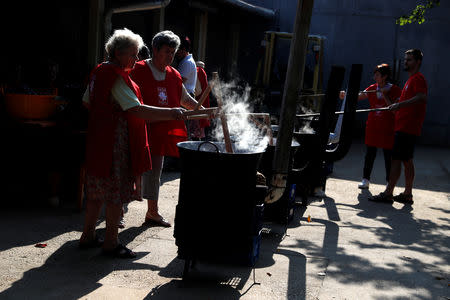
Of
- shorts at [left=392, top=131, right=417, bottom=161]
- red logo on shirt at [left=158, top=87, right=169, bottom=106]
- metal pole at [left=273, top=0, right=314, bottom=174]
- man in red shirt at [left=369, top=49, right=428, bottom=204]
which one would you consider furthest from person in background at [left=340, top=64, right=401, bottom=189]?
red logo on shirt at [left=158, top=87, right=169, bottom=106]

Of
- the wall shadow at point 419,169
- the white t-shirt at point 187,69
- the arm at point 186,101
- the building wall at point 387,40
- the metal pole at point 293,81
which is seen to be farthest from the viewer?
the building wall at point 387,40

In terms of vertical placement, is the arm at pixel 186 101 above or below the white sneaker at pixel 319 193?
above

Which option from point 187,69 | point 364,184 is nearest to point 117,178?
point 187,69

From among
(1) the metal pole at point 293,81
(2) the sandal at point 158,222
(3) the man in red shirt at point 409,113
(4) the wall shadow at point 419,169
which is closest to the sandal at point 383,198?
(3) the man in red shirt at point 409,113

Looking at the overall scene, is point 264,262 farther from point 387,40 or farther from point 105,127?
point 387,40

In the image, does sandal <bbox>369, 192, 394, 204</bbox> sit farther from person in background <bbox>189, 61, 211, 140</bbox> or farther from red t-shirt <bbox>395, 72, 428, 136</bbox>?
person in background <bbox>189, 61, 211, 140</bbox>

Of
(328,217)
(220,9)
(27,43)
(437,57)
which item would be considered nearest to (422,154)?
(437,57)

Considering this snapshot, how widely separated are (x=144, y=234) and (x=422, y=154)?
34.5ft

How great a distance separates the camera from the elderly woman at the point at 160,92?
5.24 metres

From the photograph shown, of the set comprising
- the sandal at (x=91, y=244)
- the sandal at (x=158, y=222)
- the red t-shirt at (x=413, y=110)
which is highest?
the red t-shirt at (x=413, y=110)

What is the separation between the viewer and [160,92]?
5.28 m

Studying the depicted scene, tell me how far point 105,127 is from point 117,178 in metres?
0.43

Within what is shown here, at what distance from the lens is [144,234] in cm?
538

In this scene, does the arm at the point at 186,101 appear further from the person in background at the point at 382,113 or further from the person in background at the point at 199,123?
the person in background at the point at 382,113
